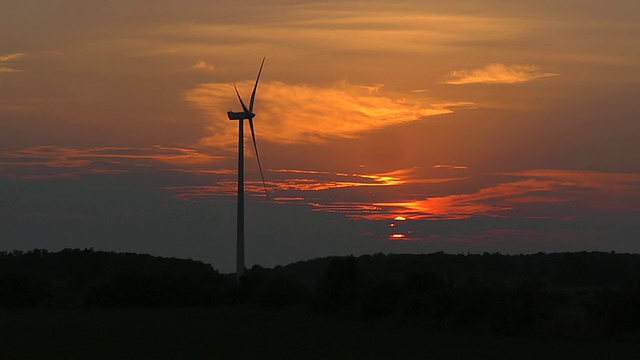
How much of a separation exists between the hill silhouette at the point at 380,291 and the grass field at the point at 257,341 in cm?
224

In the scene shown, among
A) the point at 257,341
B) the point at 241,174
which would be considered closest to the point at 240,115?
the point at 241,174

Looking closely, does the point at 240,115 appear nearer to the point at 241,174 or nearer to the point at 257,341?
the point at 241,174

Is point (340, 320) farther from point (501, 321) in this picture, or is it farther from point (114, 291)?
point (114, 291)

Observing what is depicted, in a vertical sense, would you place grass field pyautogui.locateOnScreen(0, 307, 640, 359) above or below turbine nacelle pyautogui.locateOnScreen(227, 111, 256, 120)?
below

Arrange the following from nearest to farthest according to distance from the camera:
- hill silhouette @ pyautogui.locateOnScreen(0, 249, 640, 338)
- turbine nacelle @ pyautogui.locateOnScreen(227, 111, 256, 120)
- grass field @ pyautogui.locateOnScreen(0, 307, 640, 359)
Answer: grass field @ pyautogui.locateOnScreen(0, 307, 640, 359)
hill silhouette @ pyautogui.locateOnScreen(0, 249, 640, 338)
turbine nacelle @ pyautogui.locateOnScreen(227, 111, 256, 120)

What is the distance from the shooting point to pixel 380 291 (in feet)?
218

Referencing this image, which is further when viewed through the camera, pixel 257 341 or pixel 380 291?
pixel 380 291

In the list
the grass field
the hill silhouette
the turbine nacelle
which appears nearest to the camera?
the grass field

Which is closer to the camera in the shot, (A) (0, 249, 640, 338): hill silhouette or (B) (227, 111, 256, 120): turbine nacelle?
(A) (0, 249, 640, 338): hill silhouette

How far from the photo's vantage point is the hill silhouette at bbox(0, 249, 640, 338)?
53.1 m

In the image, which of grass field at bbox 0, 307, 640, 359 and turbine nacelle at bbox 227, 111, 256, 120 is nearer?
grass field at bbox 0, 307, 640, 359

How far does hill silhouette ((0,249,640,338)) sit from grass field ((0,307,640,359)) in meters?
2.24

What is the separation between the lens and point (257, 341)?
4812cm

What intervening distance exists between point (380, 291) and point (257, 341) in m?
19.5
